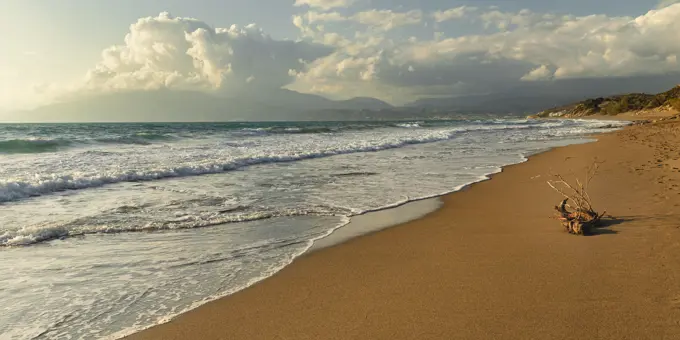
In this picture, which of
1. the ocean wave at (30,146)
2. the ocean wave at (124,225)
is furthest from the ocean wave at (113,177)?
the ocean wave at (30,146)

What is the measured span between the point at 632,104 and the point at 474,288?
9924 centimetres

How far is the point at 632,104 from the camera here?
276ft

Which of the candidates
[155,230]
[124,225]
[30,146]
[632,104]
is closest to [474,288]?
[155,230]

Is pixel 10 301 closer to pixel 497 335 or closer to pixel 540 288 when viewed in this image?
pixel 497 335

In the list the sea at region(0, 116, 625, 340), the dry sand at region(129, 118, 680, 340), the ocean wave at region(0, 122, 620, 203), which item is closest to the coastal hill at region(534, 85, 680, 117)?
the ocean wave at region(0, 122, 620, 203)

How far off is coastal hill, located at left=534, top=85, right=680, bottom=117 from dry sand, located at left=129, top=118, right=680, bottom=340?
55.7 m

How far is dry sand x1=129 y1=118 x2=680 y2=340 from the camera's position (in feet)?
10.4

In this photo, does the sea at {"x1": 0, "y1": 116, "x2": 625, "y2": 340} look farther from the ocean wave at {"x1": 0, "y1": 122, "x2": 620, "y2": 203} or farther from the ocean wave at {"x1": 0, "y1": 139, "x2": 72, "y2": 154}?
the ocean wave at {"x1": 0, "y1": 139, "x2": 72, "y2": 154}

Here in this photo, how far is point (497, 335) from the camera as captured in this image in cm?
302

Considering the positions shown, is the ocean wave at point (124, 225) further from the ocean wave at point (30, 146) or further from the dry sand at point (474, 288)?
the ocean wave at point (30, 146)

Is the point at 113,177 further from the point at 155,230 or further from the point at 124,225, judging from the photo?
the point at 155,230

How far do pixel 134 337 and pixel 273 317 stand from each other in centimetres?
106

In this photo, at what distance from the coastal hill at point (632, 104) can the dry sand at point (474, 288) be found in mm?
55741

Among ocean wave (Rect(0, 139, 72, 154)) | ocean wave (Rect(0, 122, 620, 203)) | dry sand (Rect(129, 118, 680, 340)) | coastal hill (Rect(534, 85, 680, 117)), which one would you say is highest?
coastal hill (Rect(534, 85, 680, 117))
